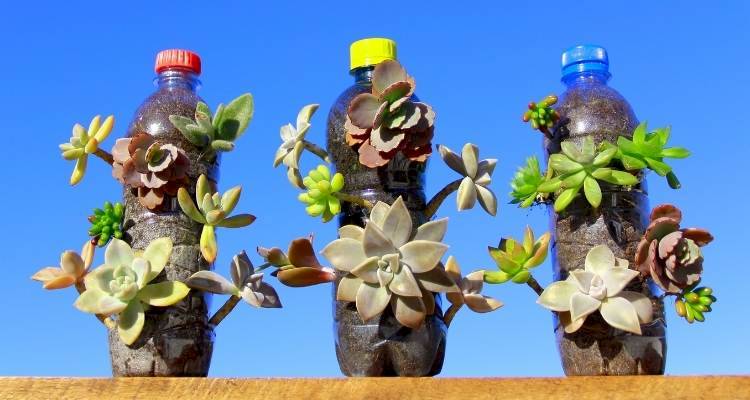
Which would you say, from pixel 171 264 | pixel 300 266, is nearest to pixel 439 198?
pixel 300 266

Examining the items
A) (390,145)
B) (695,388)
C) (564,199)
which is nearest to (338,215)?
(390,145)

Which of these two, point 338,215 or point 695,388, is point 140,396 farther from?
point 695,388

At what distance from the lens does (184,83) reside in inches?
37.9

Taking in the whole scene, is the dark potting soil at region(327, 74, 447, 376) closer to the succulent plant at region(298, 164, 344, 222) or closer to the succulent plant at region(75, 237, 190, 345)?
the succulent plant at region(298, 164, 344, 222)

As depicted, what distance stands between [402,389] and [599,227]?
0.79ft

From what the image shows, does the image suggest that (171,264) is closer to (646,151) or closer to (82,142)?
(82,142)

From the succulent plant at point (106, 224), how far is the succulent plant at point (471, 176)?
0.98 feet

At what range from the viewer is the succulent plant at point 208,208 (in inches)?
33.8

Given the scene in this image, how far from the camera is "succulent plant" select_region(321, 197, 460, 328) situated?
80 centimetres

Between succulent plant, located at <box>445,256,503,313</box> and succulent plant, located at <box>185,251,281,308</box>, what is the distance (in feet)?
0.52

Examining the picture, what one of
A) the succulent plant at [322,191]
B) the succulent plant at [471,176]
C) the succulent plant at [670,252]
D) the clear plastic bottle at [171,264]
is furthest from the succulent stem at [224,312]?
the succulent plant at [670,252]

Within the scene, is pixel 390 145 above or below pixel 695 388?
above

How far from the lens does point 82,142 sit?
91 centimetres

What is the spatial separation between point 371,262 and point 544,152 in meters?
0.24
